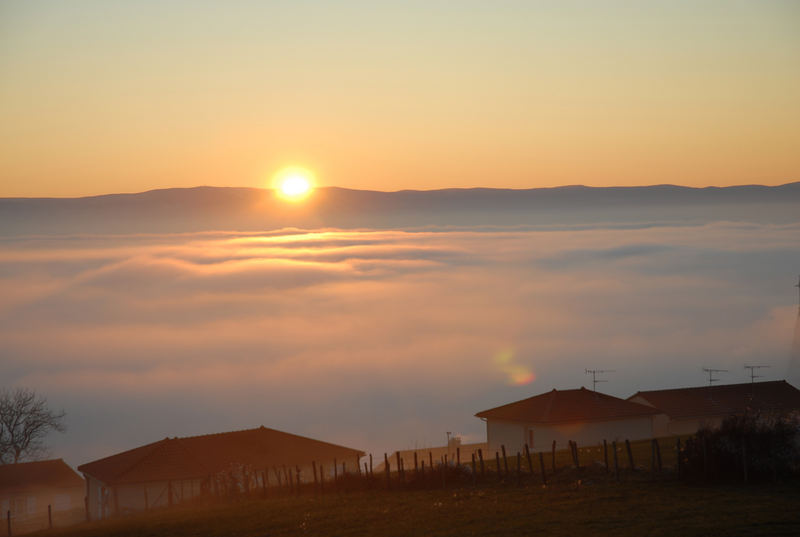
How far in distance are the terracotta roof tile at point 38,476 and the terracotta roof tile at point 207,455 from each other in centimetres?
1293

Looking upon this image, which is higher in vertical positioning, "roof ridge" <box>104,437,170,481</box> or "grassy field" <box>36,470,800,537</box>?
"roof ridge" <box>104,437,170,481</box>

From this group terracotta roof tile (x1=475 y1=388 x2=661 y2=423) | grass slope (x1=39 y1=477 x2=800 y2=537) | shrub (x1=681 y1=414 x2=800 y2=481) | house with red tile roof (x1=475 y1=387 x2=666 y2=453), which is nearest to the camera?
grass slope (x1=39 y1=477 x2=800 y2=537)

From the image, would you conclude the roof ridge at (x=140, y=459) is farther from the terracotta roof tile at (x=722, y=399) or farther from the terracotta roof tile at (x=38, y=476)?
the terracotta roof tile at (x=722, y=399)

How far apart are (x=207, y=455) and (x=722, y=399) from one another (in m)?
40.5

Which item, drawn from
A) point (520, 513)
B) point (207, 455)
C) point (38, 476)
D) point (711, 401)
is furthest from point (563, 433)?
point (38, 476)

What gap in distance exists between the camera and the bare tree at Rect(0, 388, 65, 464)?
80000 millimetres

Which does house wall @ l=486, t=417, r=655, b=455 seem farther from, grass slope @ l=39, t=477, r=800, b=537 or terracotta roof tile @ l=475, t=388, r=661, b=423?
grass slope @ l=39, t=477, r=800, b=537

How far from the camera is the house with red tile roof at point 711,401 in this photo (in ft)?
228

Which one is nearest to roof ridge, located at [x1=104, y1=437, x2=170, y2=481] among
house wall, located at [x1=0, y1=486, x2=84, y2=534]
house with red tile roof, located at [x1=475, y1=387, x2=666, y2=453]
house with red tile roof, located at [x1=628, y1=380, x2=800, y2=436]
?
house wall, located at [x1=0, y1=486, x2=84, y2=534]

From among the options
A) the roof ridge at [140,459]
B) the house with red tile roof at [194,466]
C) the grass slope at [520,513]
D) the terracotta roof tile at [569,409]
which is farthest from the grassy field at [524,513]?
the terracotta roof tile at [569,409]

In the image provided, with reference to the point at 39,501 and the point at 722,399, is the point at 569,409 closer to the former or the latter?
the point at 722,399

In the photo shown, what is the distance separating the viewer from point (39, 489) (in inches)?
2793

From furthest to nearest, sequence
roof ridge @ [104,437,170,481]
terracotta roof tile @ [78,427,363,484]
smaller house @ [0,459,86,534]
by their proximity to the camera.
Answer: smaller house @ [0,459,86,534] < terracotta roof tile @ [78,427,363,484] < roof ridge @ [104,437,170,481]

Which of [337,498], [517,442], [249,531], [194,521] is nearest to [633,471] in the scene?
[337,498]
